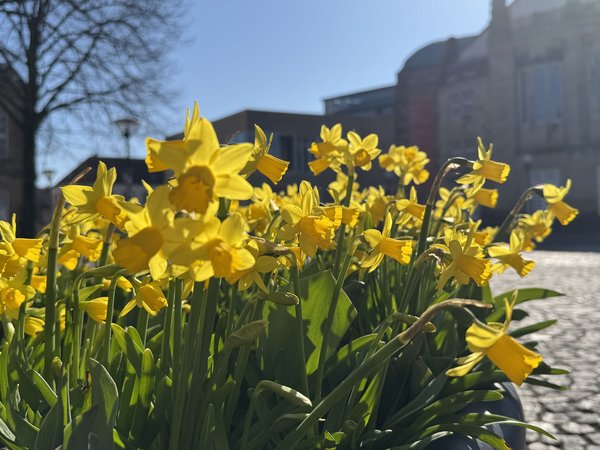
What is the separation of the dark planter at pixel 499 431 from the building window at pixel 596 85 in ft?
66.0

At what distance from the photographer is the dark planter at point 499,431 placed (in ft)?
3.40

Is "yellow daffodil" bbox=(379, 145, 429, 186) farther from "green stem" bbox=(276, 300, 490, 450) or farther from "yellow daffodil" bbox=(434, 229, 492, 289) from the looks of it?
"green stem" bbox=(276, 300, 490, 450)

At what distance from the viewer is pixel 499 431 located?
1168 mm

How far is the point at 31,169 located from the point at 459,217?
11.6 meters

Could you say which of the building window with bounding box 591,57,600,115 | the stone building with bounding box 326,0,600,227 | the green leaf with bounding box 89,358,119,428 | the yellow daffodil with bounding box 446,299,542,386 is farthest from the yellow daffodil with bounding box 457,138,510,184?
the building window with bounding box 591,57,600,115

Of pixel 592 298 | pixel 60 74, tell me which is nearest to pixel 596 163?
pixel 592 298

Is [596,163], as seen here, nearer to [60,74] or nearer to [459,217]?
[60,74]

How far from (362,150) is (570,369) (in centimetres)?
233

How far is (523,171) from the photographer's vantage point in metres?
19.9

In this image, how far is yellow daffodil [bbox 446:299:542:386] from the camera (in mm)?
641

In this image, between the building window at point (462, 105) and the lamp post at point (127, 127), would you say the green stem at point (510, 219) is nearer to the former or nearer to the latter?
the lamp post at point (127, 127)

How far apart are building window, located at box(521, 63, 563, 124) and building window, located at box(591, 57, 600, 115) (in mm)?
1000

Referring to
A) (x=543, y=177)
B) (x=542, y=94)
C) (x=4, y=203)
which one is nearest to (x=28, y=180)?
(x=4, y=203)

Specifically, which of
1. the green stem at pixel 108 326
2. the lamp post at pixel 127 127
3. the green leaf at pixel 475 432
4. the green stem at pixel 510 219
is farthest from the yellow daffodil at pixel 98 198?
the lamp post at pixel 127 127
